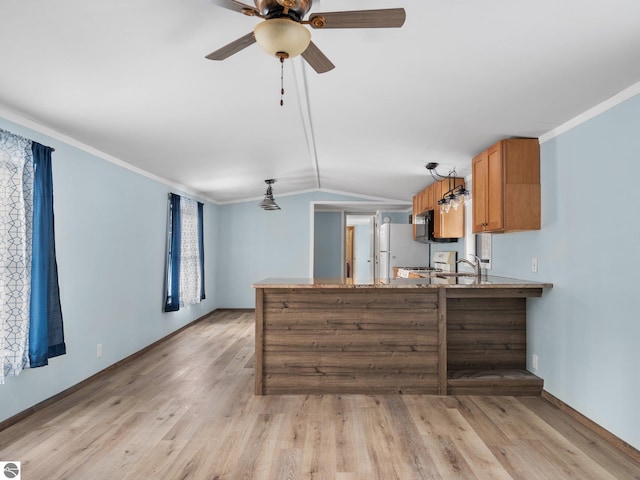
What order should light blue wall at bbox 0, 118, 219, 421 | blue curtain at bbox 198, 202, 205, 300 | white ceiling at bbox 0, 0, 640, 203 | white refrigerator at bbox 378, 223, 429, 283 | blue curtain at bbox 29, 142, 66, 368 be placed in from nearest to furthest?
1. white ceiling at bbox 0, 0, 640, 203
2. blue curtain at bbox 29, 142, 66, 368
3. light blue wall at bbox 0, 118, 219, 421
4. blue curtain at bbox 198, 202, 205, 300
5. white refrigerator at bbox 378, 223, 429, 283

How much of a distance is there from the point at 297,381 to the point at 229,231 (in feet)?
16.0

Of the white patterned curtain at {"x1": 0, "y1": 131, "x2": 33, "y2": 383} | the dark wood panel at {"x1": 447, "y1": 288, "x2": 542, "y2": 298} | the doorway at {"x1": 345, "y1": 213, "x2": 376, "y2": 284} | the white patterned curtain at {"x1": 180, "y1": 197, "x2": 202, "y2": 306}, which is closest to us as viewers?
the white patterned curtain at {"x1": 0, "y1": 131, "x2": 33, "y2": 383}

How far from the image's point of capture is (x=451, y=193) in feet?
14.5

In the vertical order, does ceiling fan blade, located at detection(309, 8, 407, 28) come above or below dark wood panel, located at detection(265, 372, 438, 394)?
above

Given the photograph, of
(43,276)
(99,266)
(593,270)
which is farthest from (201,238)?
(593,270)

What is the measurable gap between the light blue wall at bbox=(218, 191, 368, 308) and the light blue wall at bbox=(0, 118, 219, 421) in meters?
2.47

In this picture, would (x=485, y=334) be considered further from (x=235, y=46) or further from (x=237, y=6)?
(x=237, y=6)

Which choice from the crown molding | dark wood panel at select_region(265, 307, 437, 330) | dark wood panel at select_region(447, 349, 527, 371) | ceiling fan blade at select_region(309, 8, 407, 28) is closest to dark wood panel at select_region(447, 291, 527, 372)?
dark wood panel at select_region(447, 349, 527, 371)

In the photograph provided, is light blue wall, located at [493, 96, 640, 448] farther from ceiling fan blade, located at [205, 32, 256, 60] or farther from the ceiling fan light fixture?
ceiling fan blade, located at [205, 32, 256, 60]

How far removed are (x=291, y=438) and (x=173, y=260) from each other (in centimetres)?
353

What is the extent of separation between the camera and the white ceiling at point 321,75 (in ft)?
6.14

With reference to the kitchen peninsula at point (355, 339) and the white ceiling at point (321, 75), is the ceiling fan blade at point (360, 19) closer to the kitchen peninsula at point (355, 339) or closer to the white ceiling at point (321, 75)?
the white ceiling at point (321, 75)

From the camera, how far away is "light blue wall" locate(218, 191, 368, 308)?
784 cm

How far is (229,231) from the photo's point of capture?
7926 millimetres
